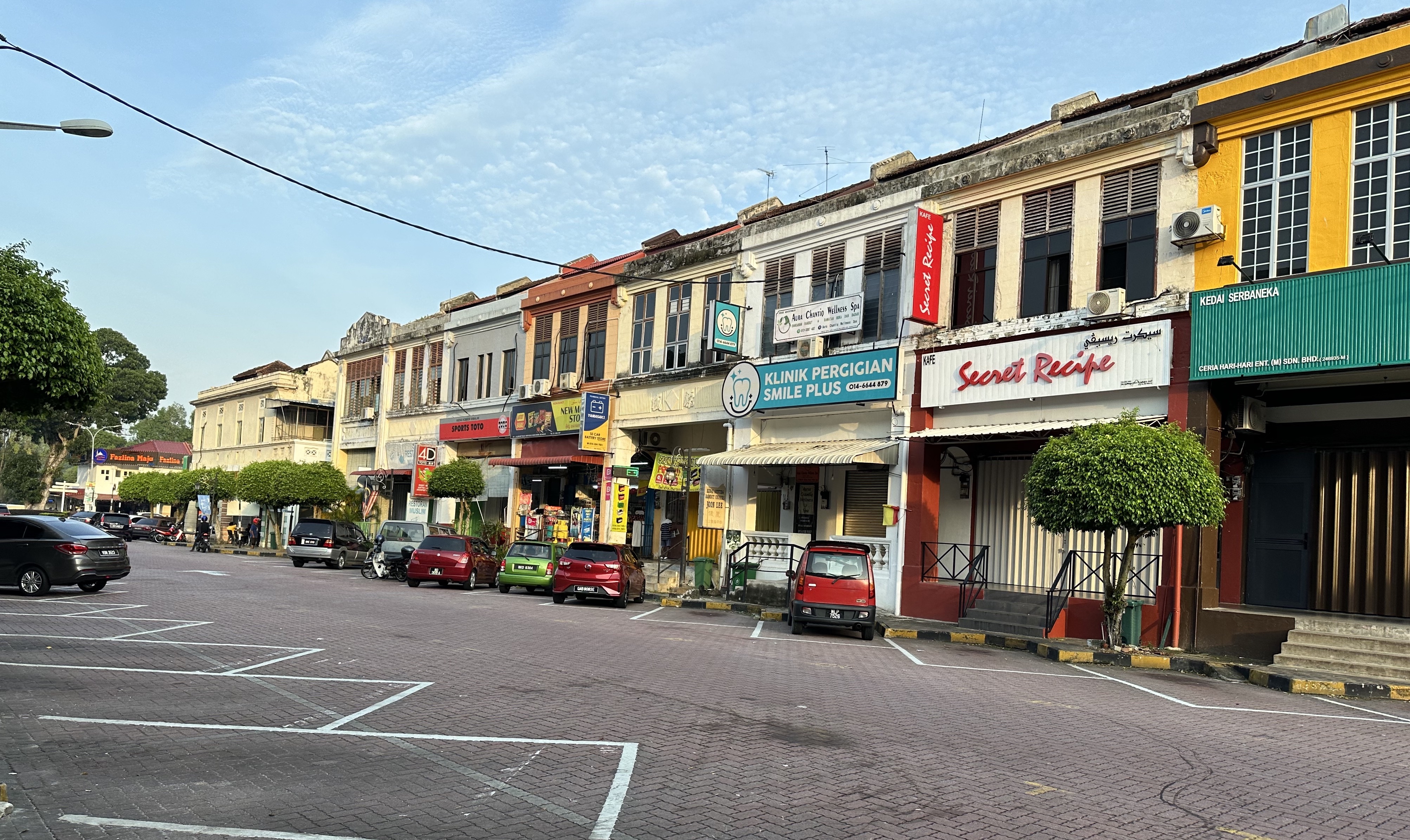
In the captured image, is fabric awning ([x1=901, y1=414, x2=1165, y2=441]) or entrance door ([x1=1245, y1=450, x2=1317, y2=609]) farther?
fabric awning ([x1=901, y1=414, x2=1165, y2=441])

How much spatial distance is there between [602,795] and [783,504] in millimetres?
21681

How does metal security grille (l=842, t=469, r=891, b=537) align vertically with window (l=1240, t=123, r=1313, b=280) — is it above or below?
below

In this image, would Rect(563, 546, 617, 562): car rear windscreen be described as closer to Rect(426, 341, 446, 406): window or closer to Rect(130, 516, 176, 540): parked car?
Rect(426, 341, 446, 406): window

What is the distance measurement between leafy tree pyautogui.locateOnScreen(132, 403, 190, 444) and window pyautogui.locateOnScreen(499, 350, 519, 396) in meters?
87.6

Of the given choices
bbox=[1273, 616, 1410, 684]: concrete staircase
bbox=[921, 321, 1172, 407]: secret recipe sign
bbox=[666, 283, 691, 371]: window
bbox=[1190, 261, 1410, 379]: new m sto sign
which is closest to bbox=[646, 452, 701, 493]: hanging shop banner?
bbox=[666, 283, 691, 371]: window

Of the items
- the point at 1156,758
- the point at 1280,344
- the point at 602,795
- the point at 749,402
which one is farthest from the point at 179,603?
the point at 1280,344

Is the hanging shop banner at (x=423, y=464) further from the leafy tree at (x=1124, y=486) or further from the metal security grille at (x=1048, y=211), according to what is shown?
the leafy tree at (x=1124, y=486)

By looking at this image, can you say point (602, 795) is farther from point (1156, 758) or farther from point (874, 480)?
point (874, 480)

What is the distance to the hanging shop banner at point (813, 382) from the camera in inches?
979

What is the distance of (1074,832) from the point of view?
6543 millimetres

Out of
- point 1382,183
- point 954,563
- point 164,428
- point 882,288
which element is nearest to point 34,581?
point 954,563

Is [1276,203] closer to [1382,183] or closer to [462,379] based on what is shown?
[1382,183]

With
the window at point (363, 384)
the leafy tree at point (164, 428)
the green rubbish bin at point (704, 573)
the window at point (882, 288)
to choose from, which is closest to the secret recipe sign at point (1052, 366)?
the window at point (882, 288)

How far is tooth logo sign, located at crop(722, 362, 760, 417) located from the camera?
2834cm
